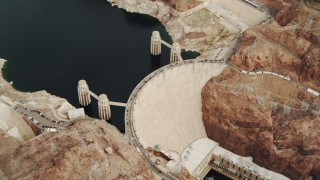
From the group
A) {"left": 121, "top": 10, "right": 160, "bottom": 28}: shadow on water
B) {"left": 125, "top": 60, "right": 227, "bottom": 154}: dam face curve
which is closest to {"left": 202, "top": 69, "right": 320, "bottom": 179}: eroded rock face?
{"left": 125, "top": 60, "right": 227, "bottom": 154}: dam face curve

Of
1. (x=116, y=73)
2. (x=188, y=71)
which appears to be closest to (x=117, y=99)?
(x=116, y=73)

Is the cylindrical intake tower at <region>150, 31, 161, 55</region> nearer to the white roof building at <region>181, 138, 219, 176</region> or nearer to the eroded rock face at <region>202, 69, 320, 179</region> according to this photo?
the eroded rock face at <region>202, 69, 320, 179</region>

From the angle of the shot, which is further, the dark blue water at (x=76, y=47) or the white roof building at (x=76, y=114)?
the dark blue water at (x=76, y=47)

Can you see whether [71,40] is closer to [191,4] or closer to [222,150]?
[191,4]

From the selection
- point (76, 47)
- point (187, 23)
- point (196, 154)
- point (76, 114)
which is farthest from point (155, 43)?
point (196, 154)

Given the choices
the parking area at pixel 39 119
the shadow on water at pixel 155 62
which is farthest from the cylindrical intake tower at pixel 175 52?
the parking area at pixel 39 119

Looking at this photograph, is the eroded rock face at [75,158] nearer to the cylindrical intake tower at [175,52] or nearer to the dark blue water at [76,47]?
the dark blue water at [76,47]
